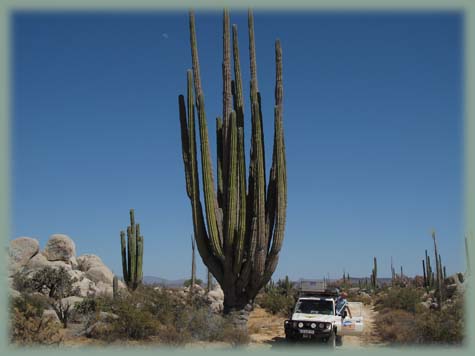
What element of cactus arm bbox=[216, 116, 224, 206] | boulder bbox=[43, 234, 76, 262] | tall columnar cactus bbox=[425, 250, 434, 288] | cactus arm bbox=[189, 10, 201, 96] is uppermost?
cactus arm bbox=[189, 10, 201, 96]

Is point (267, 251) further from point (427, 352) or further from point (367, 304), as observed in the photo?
point (367, 304)

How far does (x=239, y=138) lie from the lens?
13.0 meters

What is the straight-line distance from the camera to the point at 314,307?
41.6 ft

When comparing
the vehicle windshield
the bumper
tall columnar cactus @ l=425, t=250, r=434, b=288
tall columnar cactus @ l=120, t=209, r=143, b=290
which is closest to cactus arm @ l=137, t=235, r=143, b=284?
tall columnar cactus @ l=120, t=209, r=143, b=290

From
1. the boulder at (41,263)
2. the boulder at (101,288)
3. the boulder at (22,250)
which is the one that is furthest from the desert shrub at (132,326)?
the boulder at (22,250)

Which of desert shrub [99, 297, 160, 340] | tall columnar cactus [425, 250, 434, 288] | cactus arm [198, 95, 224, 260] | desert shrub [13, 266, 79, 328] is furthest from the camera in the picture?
tall columnar cactus [425, 250, 434, 288]

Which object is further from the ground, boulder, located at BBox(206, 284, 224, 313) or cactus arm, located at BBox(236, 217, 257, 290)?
cactus arm, located at BBox(236, 217, 257, 290)

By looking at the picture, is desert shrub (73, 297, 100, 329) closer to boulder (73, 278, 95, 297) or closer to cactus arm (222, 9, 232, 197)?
cactus arm (222, 9, 232, 197)

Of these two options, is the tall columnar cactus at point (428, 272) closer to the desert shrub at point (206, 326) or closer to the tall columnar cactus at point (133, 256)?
the tall columnar cactus at point (133, 256)

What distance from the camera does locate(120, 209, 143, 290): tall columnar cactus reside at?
75.3 ft

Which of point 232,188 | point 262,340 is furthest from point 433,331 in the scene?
point 232,188

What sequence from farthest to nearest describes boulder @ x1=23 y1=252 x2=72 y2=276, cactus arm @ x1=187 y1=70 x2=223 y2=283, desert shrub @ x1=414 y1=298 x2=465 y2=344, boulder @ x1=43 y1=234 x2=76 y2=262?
boulder @ x1=43 y1=234 x2=76 y2=262 < boulder @ x1=23 y1=252 x2=72 y2=276 < cactus arm @ x1=187 y1=70 x2=223 y2=283 < desert shrub @ x1=414 y1=298 x2=465 y2=344

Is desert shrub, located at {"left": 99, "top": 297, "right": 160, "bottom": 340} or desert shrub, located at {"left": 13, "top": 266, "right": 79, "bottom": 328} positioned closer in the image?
desert shrub, located at {"left": 99, "top": 297, "right": 160, "bottom": 340}

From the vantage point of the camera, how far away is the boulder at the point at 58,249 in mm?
31900
